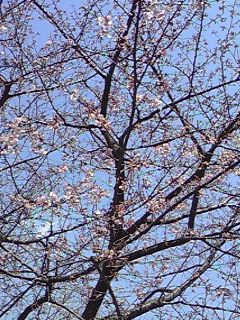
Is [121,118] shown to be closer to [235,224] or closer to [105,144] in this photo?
[105,144]

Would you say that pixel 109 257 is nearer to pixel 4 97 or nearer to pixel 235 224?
pixel 235 224

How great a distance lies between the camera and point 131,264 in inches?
148

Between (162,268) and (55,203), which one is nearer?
(55,203)

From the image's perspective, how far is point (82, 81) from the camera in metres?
4.68

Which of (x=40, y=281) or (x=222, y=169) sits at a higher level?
(x=222, y=169)

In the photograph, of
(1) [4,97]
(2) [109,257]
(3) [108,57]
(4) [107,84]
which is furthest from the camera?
(4) [107,84]

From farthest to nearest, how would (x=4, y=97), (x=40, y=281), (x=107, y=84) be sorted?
(x=107, y=84) < (x=4, y=97) < (x=40, y=281)

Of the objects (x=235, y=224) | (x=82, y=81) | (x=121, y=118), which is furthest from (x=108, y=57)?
(x=235, y=224)

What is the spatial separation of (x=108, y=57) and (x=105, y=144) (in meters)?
0.89

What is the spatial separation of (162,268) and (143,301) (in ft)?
1.37

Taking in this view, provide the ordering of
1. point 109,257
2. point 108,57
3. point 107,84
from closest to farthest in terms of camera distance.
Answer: point 109,257, point 108,57, point 107,84

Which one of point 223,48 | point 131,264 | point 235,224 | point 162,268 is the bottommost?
point 131,264

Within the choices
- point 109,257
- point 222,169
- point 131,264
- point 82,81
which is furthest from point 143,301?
point 82,81

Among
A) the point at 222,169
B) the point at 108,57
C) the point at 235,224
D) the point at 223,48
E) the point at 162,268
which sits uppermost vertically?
the point at 223,48
